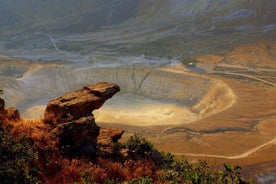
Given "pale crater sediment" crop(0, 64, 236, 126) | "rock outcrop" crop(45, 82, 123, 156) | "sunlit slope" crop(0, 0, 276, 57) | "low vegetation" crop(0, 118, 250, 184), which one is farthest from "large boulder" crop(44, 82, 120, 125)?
"sunlit slope" crop(0, 0, 276, 57)

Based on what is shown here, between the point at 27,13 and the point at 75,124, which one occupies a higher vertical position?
the point at 27,13

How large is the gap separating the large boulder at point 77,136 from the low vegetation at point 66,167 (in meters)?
0.47

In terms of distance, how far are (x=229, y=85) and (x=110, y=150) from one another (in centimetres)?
5797

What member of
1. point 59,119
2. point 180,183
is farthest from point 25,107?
point 180,183

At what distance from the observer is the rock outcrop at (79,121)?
2005 centimetres

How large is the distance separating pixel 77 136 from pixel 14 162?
17.8ft

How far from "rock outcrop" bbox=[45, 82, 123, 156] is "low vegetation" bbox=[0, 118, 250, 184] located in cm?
62

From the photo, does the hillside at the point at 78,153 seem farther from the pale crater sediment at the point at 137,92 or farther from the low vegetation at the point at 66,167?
the pale crater sediment at the point at 137,92

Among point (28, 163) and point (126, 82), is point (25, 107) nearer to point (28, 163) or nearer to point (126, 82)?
point (126, 82)

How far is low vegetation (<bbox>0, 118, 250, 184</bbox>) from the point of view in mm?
15371

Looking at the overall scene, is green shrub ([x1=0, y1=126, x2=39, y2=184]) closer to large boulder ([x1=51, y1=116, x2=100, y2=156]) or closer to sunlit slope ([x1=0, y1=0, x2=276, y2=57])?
large boulder ([x1=51, y1=116, x2=100, y2=156])

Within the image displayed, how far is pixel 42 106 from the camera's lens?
260 ft

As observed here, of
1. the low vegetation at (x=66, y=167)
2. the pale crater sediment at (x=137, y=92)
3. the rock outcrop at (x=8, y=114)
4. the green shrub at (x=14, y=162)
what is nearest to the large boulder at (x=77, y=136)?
the low vegetation at (x=66, y=167)

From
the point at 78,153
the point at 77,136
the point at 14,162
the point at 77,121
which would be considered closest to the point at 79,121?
the point at 77,121
